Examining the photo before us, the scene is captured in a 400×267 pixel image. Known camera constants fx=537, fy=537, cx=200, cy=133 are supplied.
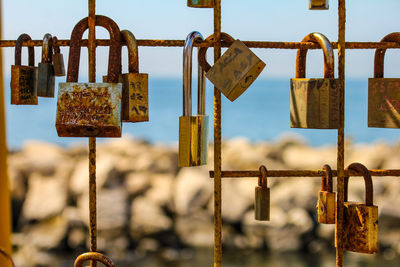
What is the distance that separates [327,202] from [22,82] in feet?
2.58

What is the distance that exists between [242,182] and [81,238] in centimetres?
302

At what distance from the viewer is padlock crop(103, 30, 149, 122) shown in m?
1.13

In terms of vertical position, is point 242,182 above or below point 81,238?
above

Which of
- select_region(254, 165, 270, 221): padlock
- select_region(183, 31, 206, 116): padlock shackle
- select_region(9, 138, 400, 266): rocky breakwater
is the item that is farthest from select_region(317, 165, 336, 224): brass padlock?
select_region(9, 138, 400, 266): rocky breakwater

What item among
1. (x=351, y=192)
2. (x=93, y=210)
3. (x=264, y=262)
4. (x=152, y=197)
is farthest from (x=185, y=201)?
(x=93, y=210)

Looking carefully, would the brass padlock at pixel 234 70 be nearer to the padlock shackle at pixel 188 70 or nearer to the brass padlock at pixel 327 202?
the padlock shackle at pixel 188 70

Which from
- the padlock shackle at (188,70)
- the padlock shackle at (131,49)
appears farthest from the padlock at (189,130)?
the padlock shackle at (131,49)

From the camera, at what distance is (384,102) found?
126 cm

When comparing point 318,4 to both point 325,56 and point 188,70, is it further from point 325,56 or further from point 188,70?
point 188,70

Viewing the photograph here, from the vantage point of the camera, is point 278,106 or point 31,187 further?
point 278,106

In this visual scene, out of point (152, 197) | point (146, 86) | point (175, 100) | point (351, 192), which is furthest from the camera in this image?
point (175, 100)

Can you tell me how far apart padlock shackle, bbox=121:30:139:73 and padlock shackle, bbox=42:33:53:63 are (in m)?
0.19

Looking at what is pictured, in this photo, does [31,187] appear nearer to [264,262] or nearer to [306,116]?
[264,262]

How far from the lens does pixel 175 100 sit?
4431 cm
